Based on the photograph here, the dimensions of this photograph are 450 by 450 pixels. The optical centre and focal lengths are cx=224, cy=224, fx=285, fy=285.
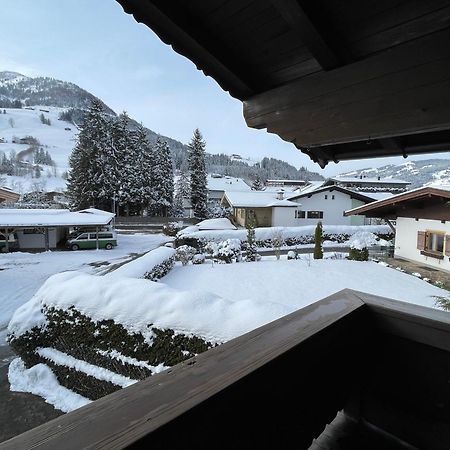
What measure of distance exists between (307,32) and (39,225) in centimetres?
2109

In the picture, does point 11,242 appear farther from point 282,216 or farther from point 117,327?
point 282,216

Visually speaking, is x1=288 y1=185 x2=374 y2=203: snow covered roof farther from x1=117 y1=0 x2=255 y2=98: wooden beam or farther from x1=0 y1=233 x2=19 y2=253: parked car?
x1=117 y1=0 x2=255 y2=98: wooden beam

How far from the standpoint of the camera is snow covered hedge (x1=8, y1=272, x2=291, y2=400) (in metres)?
4.31

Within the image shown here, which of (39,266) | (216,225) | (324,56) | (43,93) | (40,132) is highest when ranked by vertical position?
(43,93)

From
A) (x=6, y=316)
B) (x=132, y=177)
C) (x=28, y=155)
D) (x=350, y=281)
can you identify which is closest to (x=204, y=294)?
(x=350, y=281)

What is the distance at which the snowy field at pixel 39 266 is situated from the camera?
10.6 meters

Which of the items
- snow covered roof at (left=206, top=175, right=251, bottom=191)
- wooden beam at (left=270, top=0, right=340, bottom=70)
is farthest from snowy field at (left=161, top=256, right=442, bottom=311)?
snow covered roof at (left=206, top=175, right=251, bottom=191)

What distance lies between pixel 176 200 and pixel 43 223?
71.0ft

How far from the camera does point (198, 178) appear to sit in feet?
110

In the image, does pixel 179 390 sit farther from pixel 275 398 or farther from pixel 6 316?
pixel 6 316

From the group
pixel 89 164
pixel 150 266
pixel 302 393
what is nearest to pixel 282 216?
pixel 150 266

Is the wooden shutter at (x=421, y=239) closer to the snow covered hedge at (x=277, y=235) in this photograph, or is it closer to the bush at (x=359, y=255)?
the bush at (x=359, y=255)

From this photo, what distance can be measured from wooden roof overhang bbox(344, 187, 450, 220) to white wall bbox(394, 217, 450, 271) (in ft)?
0.84

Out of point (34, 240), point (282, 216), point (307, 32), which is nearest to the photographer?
point (307, 32)
